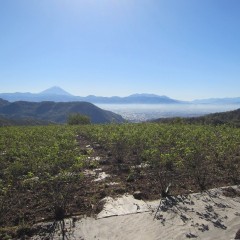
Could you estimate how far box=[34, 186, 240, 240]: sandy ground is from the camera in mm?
6938

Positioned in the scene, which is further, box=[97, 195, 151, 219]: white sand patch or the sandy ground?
box=[97, 195, 151, 219]: white sand patch

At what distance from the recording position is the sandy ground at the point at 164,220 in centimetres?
694

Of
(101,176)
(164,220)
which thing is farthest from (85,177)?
(164,220)

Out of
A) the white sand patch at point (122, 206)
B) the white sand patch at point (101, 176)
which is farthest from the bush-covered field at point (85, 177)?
the white sand patch at point (122, 206)

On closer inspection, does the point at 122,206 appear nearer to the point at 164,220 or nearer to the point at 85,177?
the point at 164,220

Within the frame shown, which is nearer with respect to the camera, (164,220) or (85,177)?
(164,220)

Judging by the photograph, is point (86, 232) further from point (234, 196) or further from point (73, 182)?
point (234, 196)

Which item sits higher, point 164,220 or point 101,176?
point 164,220

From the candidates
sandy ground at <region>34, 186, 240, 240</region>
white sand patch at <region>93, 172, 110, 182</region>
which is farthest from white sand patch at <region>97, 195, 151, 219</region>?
white sand patch at <region>93, 172, 110, 182</region>

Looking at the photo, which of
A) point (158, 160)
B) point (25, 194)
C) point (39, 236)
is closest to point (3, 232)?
point (39, 236)

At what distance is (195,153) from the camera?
35.1 feet

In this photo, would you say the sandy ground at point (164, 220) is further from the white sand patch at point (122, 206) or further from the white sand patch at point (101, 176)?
the white sand patch at point (101, 176)

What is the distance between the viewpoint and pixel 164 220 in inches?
301

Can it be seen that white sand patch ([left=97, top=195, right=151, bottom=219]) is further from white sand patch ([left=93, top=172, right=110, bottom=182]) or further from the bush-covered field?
white sand patch ([left=93, top=172, right=110, bottom=182])
